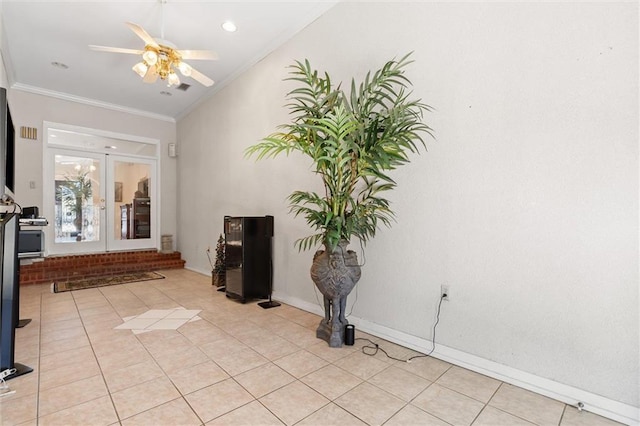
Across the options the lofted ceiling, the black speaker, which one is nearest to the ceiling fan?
the lofted ceiling

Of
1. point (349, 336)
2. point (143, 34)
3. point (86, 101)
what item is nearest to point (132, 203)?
point (86, 101)

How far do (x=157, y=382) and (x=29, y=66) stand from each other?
17.5 feet

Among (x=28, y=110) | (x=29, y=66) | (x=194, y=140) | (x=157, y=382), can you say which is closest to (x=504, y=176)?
(x=157, y=382)

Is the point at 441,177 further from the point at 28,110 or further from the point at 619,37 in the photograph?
the point at 28,110

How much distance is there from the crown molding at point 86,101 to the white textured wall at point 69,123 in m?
0.06

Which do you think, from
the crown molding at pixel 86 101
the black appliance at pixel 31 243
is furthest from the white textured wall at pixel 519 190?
the crown molding at pixel 86 101

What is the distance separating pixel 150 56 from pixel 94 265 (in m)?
4.23

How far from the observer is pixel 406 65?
2523mm

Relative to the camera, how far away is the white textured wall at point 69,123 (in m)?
5.06

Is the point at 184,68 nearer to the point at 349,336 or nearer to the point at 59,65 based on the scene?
the point at 59,65

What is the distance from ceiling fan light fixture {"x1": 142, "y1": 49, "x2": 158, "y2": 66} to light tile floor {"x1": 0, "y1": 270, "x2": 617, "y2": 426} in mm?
2650

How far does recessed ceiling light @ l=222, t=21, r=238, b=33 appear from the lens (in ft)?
11.5

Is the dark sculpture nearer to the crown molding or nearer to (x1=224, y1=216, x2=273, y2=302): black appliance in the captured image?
(x1=224, y1=216, x2=273, y2=302): black appliance

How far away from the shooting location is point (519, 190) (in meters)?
1.96
